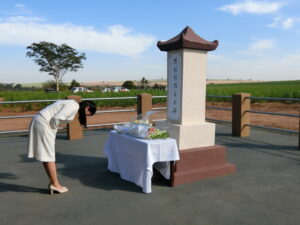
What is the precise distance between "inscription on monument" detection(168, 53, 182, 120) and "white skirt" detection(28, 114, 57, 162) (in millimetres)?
1860

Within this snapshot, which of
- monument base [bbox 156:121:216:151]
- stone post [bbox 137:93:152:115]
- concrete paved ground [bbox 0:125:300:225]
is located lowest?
concrete paved ground [bbox 0:125:300:225]

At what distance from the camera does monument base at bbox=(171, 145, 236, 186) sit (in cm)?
399

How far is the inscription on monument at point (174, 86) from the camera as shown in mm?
4281

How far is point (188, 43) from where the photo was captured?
4066 mm

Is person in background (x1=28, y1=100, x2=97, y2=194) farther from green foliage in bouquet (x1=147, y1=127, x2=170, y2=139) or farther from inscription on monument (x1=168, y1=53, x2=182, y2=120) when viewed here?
inscription on monument (x1=168, y1=53, x2=182, y2=120)

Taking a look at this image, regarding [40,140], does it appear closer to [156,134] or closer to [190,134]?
[156,134]

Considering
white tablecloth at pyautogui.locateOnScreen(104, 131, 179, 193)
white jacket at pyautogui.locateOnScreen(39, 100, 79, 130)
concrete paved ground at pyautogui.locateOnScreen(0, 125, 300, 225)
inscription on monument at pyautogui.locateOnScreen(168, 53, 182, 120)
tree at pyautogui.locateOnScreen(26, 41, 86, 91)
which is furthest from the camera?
tree at pyautogui.locateOnScreen(26, 41, 86, 91)

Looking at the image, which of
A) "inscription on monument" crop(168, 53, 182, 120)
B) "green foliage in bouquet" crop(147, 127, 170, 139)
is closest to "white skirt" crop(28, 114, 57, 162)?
"green foliage in bouquet" crop(147, 127, 170, 139)

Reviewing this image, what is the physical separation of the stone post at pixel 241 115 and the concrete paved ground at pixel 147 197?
6.86ft

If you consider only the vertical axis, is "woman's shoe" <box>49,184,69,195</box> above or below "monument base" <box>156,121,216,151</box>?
below

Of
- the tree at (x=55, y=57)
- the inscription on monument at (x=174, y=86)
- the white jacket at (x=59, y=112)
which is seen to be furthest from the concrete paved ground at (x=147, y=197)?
the tree at (x=55, y=57)

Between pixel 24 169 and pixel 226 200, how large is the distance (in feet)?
11.0

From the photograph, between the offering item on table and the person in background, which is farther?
the offering item on table

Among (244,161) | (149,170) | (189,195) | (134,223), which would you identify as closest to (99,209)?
(134,223)
